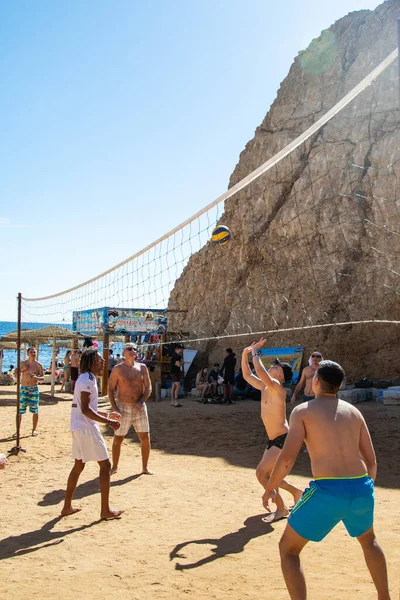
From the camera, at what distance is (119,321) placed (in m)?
15.2

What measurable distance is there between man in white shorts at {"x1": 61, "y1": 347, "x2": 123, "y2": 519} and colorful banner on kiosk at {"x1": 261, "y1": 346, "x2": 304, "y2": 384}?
11221 mm

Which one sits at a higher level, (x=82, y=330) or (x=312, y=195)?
(x=312, y=195)

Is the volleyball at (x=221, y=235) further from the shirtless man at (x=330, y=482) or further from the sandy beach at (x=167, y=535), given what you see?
the shirtless man at (x=330, y=482)

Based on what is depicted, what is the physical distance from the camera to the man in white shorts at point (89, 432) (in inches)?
184

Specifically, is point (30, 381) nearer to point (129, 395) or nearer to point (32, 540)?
point (129, 395)

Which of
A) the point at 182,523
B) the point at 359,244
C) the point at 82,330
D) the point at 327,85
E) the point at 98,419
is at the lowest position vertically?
the point at 182,523

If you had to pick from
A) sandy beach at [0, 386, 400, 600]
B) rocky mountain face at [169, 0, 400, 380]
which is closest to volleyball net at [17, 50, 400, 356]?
rocky mountain face at [169, 0, 400, 380]

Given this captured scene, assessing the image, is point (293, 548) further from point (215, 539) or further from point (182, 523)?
point (182, 523)

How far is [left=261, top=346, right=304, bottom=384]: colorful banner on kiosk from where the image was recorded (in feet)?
51.8

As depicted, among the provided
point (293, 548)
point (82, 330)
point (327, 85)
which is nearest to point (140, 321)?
point (82, 330)

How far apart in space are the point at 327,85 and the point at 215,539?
1827 centimetres

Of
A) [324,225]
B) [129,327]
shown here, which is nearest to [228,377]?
[129,327]

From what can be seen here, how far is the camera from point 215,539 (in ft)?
13.9

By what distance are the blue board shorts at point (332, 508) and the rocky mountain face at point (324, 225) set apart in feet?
41.6
